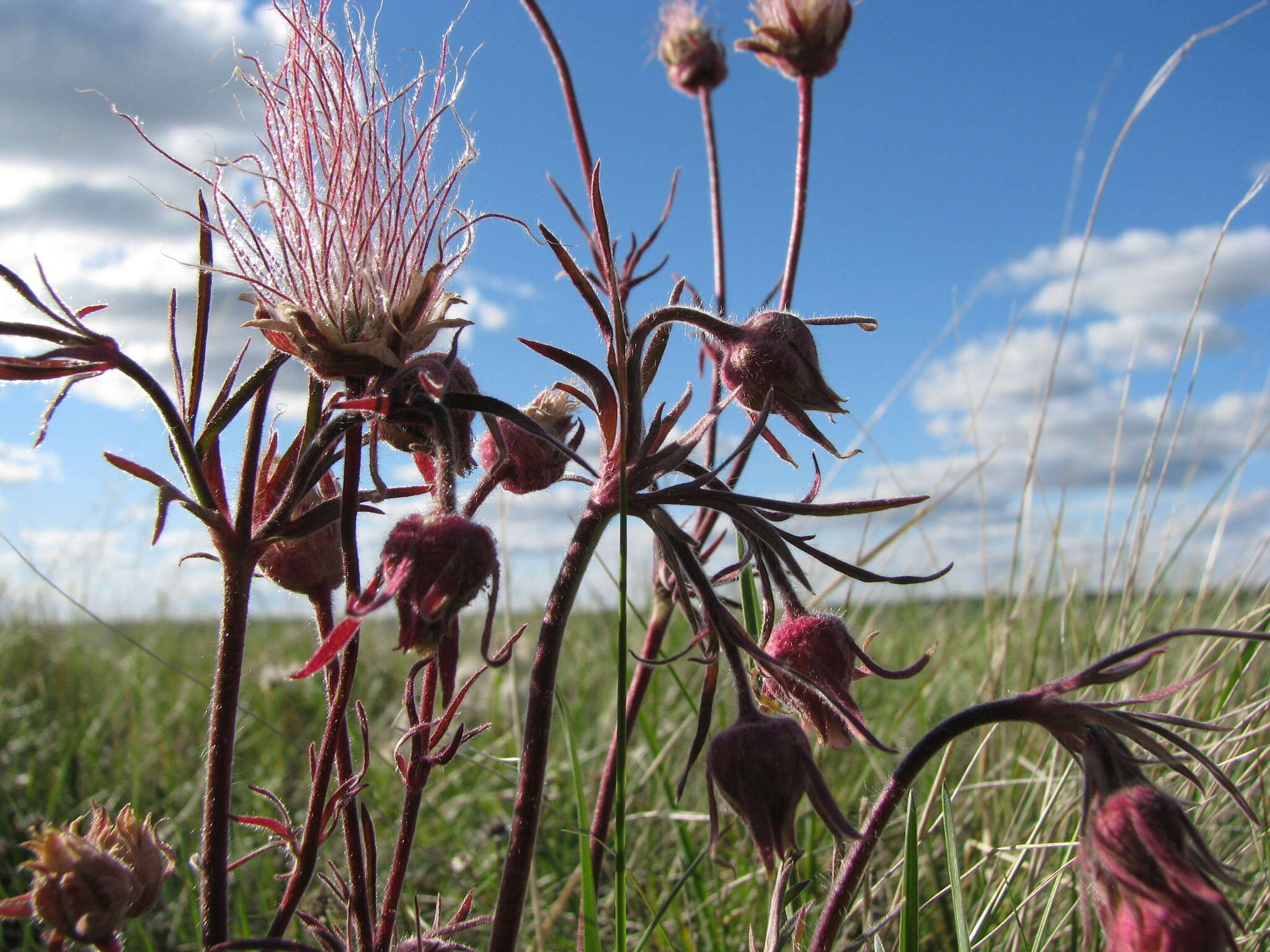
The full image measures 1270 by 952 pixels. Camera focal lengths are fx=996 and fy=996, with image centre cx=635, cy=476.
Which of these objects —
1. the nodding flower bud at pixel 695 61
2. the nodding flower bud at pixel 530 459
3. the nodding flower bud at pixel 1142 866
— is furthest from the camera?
the nodding flower bud at pixel 695 61

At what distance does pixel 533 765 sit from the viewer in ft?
3.43

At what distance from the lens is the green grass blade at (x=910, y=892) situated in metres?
1.10

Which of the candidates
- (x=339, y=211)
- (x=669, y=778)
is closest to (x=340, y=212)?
(x=339, y=211)

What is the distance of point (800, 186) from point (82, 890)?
1762 mm

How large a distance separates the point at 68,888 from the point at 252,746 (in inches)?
127

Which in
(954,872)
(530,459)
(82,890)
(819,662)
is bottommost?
(82,890)

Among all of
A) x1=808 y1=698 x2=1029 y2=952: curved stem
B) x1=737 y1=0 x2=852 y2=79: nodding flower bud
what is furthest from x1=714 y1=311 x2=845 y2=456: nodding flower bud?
x1=737 y1=0 x2=852 y2=79: nodding flower bud

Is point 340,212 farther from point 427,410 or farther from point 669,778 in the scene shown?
point 669,778

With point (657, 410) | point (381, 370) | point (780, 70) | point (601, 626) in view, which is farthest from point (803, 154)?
point (601, 626)

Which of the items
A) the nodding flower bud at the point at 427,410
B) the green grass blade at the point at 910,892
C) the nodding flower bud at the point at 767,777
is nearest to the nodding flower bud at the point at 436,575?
the nodding flower bud at the point at 427,410

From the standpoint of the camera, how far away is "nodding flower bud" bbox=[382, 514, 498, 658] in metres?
0.99

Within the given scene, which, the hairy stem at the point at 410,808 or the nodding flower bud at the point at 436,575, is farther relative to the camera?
the hairy stem at the point at 410,808

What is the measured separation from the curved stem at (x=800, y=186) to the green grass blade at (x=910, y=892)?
0.92 metres

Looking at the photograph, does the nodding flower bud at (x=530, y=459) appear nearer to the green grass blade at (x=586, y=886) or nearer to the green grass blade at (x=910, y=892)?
the green grass blade at (x=586, y=886)
